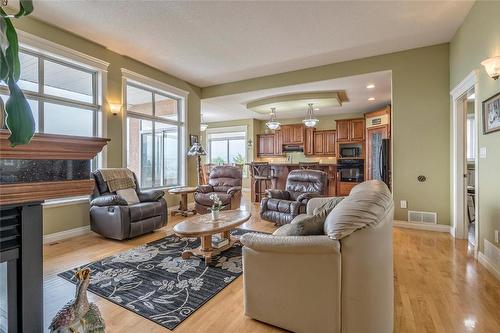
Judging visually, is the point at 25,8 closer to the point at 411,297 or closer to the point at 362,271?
the point at 362,271

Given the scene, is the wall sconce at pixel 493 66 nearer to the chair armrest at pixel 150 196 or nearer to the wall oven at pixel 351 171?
the chair armrest at pixel 150 196

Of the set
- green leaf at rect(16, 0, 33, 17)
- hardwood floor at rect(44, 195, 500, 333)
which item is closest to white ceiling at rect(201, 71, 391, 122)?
hardwood floor at rect(44, 195, 500, 333)

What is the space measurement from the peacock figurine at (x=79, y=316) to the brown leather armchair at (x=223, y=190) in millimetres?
3578

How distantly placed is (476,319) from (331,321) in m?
1.21

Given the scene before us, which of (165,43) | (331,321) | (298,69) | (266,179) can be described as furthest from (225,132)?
(331,321)

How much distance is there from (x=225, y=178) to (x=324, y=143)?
14.5 feet

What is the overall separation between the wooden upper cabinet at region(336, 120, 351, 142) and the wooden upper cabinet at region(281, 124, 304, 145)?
1242 millimetres

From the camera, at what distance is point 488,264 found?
2.63 m

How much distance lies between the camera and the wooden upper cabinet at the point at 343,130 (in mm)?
7907

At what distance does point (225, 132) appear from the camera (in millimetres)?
10148

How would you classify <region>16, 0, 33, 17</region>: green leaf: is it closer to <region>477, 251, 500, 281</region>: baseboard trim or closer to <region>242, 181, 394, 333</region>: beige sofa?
<region>242, 181, 394, 333</region>: beige sofa

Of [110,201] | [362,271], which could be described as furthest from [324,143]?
[362,271]

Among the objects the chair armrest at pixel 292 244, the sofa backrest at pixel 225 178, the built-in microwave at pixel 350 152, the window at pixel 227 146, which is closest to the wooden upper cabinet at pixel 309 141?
the built-in microwave at pixel 350 152

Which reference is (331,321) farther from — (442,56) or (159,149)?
(159,149)
